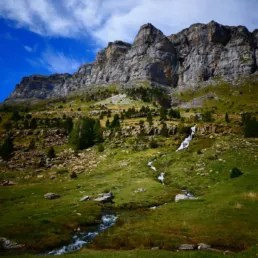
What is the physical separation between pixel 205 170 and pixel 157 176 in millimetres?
12046

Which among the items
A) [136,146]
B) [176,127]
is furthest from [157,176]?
[176,127]

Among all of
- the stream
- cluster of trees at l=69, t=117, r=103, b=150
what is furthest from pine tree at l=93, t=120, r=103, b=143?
the stream

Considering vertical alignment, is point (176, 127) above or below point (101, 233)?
above

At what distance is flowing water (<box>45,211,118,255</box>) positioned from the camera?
93.9 feet

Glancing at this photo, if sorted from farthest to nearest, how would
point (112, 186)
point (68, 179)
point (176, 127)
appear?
point (176, 127)
point (68, 179)
point (112, 186)

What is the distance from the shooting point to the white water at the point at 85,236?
2862 cm

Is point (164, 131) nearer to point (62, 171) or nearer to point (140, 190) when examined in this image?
point (62, 171)

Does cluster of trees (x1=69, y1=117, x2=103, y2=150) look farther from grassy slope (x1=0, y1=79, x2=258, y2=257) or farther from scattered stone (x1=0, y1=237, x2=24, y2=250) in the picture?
scattered stone (x1=0, y1=237, x2=24, y2=250)

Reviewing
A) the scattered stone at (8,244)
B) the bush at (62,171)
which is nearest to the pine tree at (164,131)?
the bush at (62,171)

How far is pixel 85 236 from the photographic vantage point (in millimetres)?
32781

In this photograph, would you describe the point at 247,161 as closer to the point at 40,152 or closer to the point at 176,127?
the point at 176,127

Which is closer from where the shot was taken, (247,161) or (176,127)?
(247,161)

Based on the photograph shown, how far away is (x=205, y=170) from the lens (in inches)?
2504

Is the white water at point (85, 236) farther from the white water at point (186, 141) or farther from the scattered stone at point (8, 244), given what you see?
the white water at point (186, 141)
